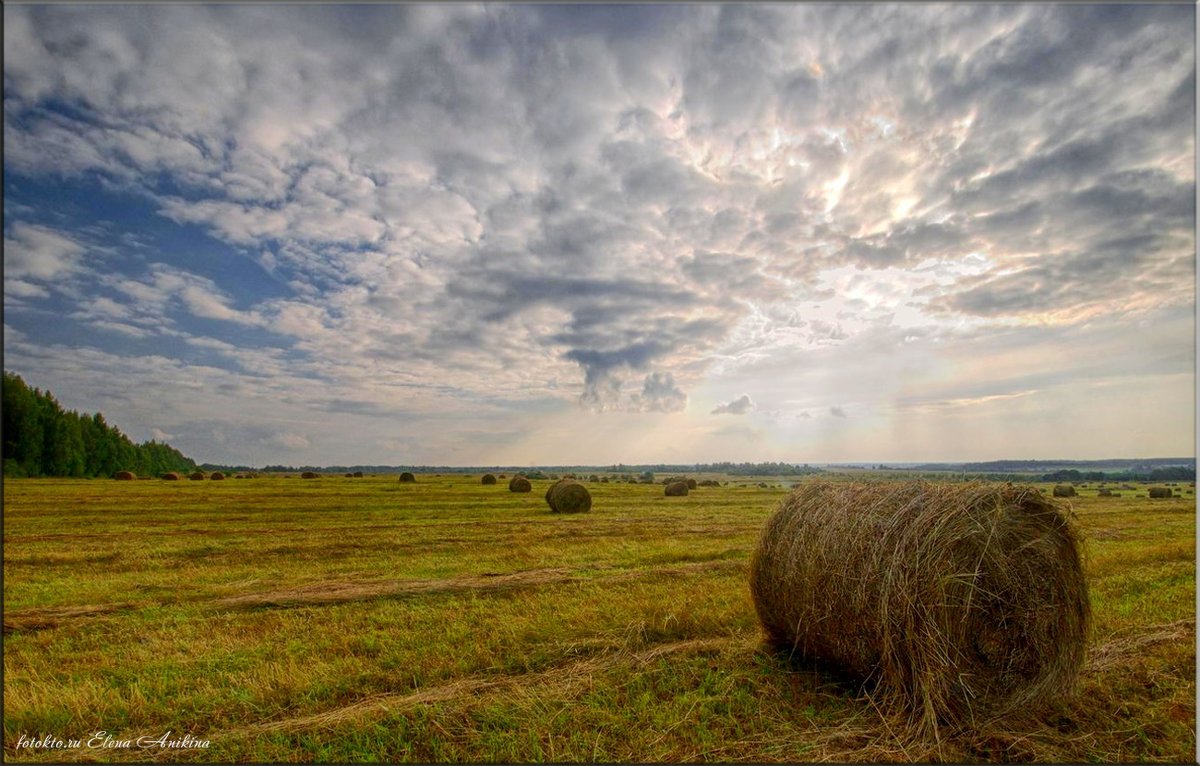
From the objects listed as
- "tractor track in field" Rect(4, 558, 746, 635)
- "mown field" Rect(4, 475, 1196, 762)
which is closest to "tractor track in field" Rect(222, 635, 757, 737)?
"mown field" Rect(4, 475, 1196, 762)

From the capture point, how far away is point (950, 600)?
5488 mm

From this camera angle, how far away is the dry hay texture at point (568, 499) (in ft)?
85.6

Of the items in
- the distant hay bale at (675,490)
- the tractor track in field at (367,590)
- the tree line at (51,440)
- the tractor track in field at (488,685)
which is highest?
the tree line at (51,440)

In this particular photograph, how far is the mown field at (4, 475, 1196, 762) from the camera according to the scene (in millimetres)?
4887

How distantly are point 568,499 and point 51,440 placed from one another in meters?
61.7

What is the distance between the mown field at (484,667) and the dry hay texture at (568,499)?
12.6 meters

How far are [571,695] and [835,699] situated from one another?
250 centimetres

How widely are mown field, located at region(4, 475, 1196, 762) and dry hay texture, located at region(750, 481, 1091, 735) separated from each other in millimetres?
329

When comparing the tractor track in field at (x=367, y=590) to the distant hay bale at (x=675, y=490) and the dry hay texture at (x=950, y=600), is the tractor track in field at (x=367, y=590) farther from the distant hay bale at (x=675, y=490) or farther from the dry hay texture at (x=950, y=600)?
the distant hay bale at (x=675, y=490)

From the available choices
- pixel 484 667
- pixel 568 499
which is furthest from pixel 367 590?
pixel 568 499

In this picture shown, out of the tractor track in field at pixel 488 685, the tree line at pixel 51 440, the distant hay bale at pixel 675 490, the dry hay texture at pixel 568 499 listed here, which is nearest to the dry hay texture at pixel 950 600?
the tractor track in field at pixel 488 685

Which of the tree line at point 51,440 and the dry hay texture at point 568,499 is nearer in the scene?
the dry hay texture at point 568,499

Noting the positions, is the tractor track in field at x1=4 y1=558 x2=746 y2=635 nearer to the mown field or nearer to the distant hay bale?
the mown field

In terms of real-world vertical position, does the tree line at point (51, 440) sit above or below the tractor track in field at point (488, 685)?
above
